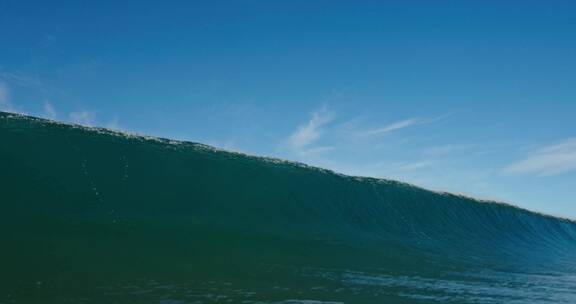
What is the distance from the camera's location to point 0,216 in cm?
1275

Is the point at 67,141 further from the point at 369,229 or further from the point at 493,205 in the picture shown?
the point at 493,205

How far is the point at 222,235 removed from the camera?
15188mm

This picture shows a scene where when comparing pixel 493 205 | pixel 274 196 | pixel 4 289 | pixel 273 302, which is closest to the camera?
pixel 4 289

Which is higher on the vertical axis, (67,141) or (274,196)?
(67,141)

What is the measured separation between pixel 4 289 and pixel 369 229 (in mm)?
14696

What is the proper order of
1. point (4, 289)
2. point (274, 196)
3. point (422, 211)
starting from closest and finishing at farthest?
point (4, 289)
point (274, 196)
point (422, 211)

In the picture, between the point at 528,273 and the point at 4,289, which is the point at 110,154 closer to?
the point at 4,289

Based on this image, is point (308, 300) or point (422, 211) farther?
point (422, 211)

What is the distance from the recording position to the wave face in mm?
9625

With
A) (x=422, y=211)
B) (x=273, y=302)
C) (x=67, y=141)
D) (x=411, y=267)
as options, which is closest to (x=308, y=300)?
(x=273, y=302)

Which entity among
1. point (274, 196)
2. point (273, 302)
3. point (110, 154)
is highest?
point (110, 154)

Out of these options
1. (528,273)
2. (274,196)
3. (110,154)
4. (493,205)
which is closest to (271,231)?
(274,196)

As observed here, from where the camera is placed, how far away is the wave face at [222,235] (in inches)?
379

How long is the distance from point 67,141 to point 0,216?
693 cm
